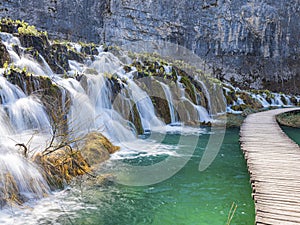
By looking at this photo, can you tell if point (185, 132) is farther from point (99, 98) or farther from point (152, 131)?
point (99, 98)

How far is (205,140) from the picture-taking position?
36.7 ft

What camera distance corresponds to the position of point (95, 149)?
7.79 metres

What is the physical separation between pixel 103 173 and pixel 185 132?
21.7 ft

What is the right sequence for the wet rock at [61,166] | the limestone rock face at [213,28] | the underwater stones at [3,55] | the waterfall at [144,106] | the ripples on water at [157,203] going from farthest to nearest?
the limestone rock face at [213,28]
the waterfall at [144,106]
the underwater stones at [3,55]
the wet rock at [61,166]
the ripples on water at [157,203]

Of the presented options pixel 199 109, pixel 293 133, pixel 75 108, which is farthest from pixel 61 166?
pixel 199 109

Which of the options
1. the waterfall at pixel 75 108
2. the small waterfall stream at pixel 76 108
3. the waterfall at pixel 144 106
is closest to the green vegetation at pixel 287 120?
the small waterfall stream at pixel 76 108

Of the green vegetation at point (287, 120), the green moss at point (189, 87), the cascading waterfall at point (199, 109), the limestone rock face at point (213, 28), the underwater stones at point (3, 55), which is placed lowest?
the green vegetation at point (287, 120)

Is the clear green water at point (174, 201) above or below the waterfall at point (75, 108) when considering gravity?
below

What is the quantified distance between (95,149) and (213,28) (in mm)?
33878

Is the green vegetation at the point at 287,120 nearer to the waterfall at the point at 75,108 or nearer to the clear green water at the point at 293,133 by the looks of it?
the clear green water at the point at 293,133

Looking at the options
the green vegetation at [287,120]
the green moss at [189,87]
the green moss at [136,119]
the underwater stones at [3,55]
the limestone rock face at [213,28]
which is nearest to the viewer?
the underwater stones at [3,55]

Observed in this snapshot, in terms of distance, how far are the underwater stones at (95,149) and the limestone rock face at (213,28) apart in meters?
23.2

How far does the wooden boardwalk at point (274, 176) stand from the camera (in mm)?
→ 4031

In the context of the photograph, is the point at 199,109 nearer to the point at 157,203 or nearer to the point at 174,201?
the point at 174,201
